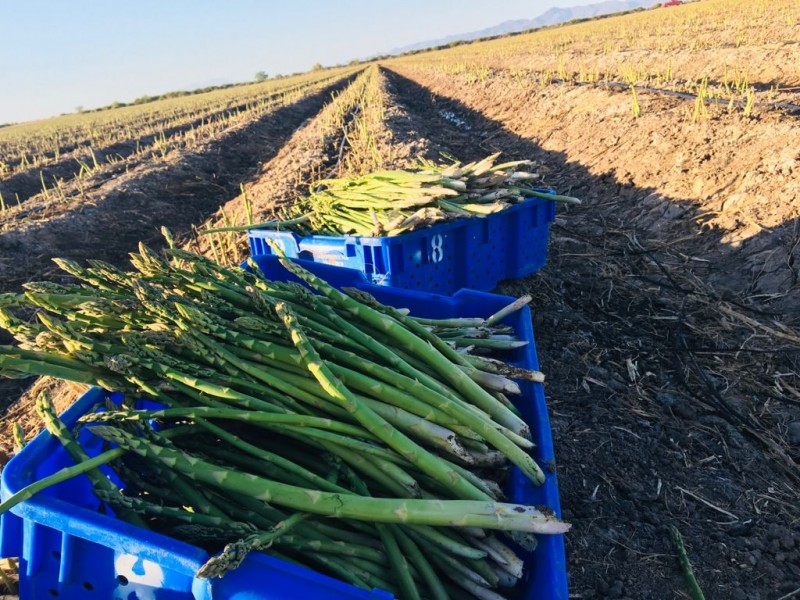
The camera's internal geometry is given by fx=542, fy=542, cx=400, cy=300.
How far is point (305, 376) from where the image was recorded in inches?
70.2

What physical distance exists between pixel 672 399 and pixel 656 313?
1162 mm

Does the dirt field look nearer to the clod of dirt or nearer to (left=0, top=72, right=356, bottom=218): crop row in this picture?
the clod of dirt

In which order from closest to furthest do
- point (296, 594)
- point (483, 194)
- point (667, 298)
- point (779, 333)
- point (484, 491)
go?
1. point (296, 594)
2. point (484, 491)
3. point (779, 333)
4. point (483, 194)
5. point (667, 298)

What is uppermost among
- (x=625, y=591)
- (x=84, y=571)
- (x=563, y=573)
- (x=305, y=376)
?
(x=305, y=376)

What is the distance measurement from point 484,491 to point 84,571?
3.75ft

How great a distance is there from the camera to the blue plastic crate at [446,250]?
380cm

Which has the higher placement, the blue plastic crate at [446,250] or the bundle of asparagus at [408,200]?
the bundle of asparagus at [408,200]

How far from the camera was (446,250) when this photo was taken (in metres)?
4.18

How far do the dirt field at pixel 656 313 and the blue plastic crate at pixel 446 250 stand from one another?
397 millimetres

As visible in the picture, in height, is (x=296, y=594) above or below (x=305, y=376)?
below

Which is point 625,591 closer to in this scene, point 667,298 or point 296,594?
point 296,594

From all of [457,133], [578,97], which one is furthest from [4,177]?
[578,97]

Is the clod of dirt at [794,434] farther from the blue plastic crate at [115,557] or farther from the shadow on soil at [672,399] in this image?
the blue plastic crate at [115,557]

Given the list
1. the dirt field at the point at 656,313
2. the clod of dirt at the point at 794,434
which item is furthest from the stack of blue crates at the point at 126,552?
the clod of dirt at the point at 794,434
